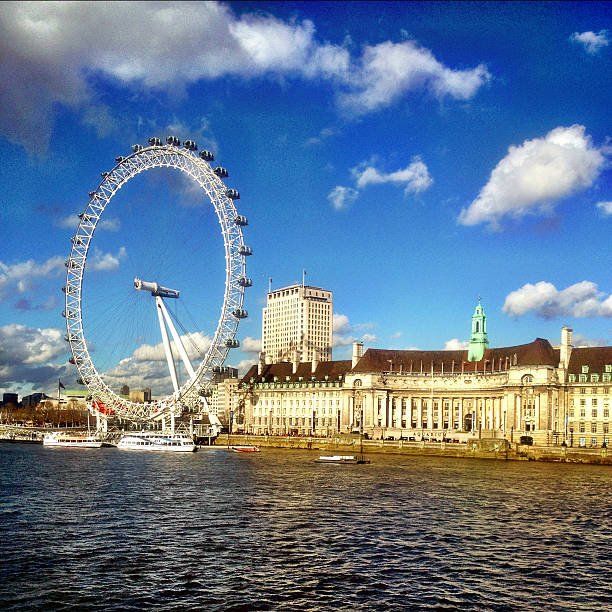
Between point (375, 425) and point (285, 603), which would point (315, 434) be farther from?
point (285, 603)

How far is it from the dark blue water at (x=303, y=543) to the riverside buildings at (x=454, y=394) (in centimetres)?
5451

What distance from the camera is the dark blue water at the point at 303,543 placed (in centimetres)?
3559

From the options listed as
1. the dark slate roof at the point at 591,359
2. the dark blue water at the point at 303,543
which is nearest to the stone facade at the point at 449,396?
the dark slate roof at the point at 591,359

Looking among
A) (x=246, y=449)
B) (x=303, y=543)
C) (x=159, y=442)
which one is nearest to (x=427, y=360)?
(x=246, y=449)

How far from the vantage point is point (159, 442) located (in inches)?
5881

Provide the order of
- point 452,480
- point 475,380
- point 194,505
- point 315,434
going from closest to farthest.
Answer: point 194,505 < point 452,480 < point 475,380 < point 315,434

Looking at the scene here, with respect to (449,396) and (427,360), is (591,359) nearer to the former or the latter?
(449,396)

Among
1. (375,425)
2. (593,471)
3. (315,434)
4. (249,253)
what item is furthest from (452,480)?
(315,434)

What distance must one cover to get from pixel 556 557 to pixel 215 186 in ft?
302

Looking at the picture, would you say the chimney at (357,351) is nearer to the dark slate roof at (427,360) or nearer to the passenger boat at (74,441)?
the dark slate roof at (427,360)

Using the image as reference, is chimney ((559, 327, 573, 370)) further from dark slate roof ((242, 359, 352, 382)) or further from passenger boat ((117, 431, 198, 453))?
passenger boat ((117, 431, 198, 453))

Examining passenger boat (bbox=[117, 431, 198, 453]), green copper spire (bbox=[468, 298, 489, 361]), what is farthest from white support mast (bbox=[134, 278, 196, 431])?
green copper spire (bbox=[468, 298, 489, 361])

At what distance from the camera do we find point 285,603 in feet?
112

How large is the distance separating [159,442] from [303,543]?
349 feet
